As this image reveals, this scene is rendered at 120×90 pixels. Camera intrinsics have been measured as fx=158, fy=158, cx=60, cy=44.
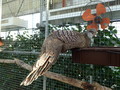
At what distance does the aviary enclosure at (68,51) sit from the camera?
1.32m

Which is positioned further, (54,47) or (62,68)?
(62,68)

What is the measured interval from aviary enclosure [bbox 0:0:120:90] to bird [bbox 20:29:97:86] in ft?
0.30

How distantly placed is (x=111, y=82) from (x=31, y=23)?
1.44 m

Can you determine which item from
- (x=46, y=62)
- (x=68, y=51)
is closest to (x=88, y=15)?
(x=68, y=51)

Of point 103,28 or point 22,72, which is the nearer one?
point 103,28

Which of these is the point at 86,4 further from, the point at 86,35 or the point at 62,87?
the point at 62,87

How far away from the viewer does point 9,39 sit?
2766mm

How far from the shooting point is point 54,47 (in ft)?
3.97

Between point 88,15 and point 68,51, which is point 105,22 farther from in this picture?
point 68,51

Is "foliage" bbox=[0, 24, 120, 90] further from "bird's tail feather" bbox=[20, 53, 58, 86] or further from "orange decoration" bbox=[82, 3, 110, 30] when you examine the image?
"bird's tail feather" bbox=[20, 53, 58, 86]

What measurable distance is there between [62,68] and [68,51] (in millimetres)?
257

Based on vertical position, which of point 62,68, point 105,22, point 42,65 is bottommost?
point 62,68

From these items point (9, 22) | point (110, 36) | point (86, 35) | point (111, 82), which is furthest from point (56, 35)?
point (9, 22)

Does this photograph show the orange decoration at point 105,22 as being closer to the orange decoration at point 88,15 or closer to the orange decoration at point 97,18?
the orange decoration at point 97,18
